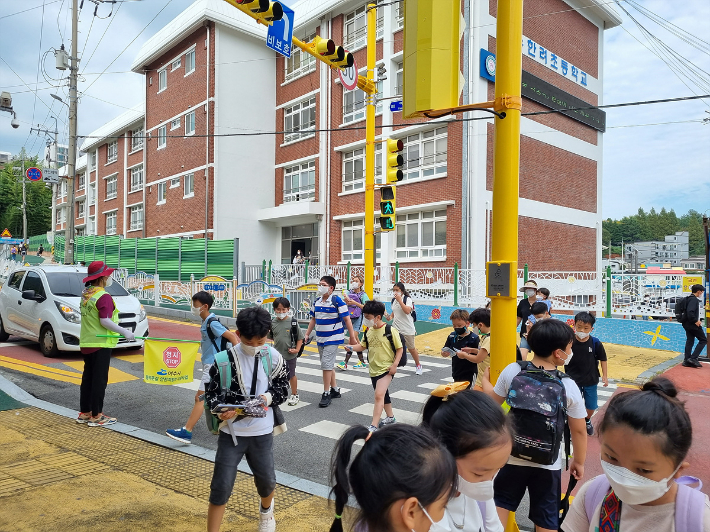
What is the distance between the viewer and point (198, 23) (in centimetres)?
2855

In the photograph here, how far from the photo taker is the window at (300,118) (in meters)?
27.7

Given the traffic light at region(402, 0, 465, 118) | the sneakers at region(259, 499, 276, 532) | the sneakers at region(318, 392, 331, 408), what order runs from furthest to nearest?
the sneakers at region(318, 392, 331, 408), the traffic light at region(402, 0, 465, 118), the sneakers at region(259, 499, 276, 532)

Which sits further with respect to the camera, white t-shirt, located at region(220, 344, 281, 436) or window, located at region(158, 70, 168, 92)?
window, located at region(158, 70, 168, 92)

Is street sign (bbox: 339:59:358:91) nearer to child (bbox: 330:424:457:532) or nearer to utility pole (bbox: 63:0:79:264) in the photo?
child (bbox: 330:424:457:532)

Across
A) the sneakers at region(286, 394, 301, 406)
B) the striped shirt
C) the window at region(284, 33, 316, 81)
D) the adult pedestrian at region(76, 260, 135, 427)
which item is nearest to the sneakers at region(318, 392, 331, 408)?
the sneakers at region(286, 394, 301, 406)

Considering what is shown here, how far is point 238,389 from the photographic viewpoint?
11.6 feet

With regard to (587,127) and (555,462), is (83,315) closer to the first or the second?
(555,462)

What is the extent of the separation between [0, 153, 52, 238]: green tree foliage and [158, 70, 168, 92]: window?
37.7 meters

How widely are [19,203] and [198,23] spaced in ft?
149

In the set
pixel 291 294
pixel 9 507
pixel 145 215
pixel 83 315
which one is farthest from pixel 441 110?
pixel 145 215

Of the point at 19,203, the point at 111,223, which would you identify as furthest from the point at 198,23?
the point at 19,203

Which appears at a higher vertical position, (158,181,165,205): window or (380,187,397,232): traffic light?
(158,181,165,205): window

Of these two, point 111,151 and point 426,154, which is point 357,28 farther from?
point 111,151

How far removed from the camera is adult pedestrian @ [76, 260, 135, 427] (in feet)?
20.2
